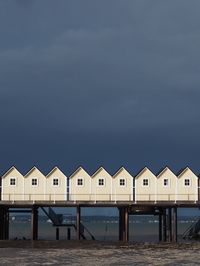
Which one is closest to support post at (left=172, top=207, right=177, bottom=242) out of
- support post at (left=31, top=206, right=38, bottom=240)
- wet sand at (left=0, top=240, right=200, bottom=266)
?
wet sand at (left=0, top=240, right=200, bottom=266)

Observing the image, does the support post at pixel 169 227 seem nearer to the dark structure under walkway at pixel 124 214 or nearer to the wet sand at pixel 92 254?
the dark structure under walkway at pixel 124 214

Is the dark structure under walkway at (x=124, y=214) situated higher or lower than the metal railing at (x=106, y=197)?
lower

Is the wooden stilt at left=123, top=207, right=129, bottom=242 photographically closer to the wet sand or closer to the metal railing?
the metal railing

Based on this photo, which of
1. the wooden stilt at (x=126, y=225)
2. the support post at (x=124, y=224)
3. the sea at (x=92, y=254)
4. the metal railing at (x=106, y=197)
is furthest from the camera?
the support post at (x=124, y=224)

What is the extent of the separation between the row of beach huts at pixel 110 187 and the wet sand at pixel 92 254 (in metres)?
5.67

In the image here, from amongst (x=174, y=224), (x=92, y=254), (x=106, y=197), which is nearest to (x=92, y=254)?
(x=92, y=254)

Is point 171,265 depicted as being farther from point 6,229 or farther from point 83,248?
point 6,229

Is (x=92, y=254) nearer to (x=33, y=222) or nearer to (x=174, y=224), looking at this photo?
(x=174, y=224)

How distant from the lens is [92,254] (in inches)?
2053

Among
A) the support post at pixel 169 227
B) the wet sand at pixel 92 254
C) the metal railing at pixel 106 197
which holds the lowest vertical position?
the wet sand at pixel 92 254

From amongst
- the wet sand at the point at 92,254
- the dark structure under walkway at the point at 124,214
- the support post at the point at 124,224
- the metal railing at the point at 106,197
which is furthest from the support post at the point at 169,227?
the wet sand at the point at 92,254

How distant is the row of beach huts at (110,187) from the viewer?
68.1 metres

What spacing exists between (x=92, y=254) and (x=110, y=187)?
16967mm

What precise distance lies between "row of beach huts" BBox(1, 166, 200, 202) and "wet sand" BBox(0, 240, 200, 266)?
5.67 meters
